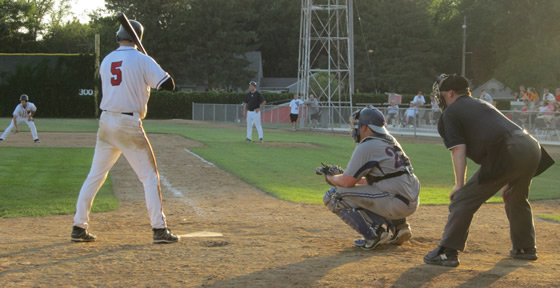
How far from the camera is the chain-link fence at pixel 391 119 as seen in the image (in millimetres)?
24641

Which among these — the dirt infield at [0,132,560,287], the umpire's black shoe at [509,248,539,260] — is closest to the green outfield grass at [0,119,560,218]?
the dirt infield at [0,132,560,287]

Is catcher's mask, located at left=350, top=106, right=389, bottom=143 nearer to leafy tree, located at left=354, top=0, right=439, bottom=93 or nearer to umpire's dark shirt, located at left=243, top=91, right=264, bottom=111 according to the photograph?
umpire's dark shirt, located at left=243, top=91, right=264, bottom=111

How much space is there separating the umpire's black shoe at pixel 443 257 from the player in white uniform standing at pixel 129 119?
266 centimetres

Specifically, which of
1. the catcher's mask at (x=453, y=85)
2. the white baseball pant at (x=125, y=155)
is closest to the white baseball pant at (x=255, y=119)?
the white baseball pant at (x=125, y=155)

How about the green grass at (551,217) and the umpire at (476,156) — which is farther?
the green grass at (551,217)

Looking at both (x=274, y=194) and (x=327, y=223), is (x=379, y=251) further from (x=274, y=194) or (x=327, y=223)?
(x=274, y=194)

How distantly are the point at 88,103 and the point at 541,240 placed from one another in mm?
46199

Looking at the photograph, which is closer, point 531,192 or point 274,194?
point 274,194

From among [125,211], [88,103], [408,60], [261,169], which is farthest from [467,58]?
[125,211]

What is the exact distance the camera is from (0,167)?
1531cm

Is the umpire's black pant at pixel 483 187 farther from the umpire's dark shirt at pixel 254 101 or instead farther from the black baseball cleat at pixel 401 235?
the umpire's dark shirt at pixel 254 101

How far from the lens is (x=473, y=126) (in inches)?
237

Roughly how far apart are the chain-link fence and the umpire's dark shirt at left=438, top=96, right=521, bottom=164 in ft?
63.7

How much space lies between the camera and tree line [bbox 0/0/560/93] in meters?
68.2
